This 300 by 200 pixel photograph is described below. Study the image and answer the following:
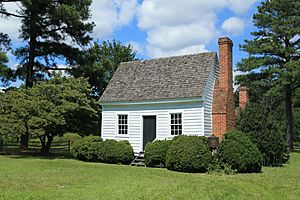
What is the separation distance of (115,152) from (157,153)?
2902 mm

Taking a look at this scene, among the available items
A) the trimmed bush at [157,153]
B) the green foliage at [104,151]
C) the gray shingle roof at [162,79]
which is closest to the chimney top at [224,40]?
the gray shingle roof at [162,79]

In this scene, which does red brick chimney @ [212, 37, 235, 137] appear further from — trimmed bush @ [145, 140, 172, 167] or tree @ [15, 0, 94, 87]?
tree @ [15, 0, 94, 87]

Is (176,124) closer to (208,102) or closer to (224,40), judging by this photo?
(208,102)

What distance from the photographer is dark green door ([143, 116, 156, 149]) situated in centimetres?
2086

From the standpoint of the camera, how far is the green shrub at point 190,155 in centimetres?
1540

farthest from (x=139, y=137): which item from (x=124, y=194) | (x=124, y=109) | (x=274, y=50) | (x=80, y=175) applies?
(x=274, y=50)

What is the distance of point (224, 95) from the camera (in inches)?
792

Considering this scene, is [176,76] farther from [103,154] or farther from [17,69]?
[17,69]

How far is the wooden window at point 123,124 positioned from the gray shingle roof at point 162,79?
4.00 ft

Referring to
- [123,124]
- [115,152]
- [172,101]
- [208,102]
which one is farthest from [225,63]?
[115,152]

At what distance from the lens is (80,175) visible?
13117mm

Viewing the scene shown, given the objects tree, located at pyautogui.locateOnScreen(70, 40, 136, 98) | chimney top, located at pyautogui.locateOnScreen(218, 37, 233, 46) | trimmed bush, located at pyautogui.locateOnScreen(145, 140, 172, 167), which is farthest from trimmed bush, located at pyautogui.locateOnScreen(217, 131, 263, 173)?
tree, located at pyautogui.locateOnScreen(70, 40, 136, 98)

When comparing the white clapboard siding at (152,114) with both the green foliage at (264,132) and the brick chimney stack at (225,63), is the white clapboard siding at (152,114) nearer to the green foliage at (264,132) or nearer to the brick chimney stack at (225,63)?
the brick chimney stack at (225,63)

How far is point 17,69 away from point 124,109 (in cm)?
1135
